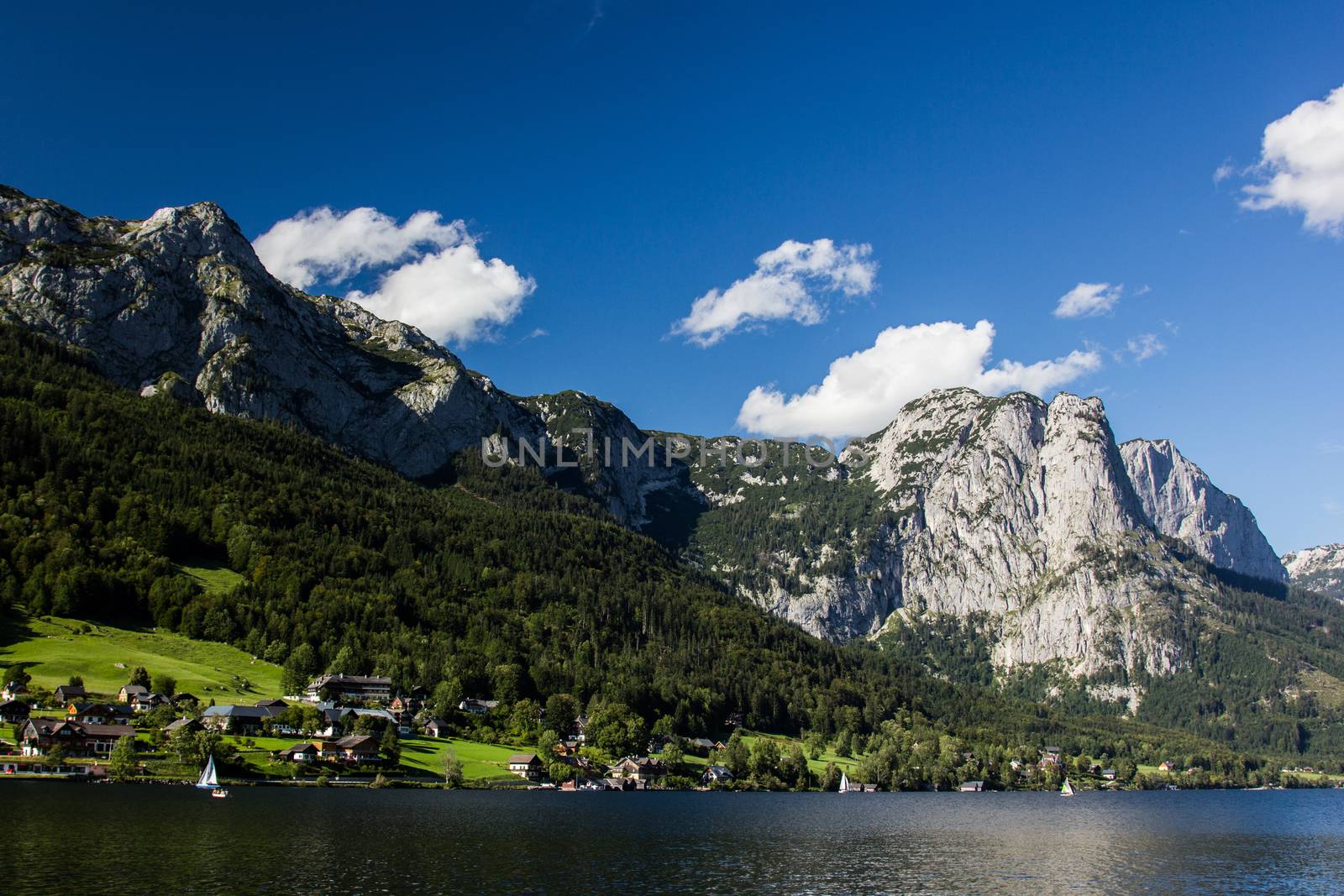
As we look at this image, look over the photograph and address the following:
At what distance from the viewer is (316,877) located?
50.9 metres

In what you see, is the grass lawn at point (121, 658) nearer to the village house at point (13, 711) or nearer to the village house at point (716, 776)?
the village house at point (13, 711)

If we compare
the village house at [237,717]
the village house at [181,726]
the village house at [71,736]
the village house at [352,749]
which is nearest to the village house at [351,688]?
the village house at [237,717]

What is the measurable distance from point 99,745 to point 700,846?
75375 mm

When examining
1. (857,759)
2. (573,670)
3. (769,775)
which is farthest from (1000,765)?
(573,670)

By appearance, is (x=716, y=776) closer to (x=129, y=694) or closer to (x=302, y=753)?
(x=302, y=753)

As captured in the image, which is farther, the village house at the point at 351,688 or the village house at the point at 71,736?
the village house at the point at 351,688

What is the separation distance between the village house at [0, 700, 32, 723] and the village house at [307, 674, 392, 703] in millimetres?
40002

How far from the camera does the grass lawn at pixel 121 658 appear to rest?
127875 millimetres

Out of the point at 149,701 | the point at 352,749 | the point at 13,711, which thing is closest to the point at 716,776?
the point at 352,749

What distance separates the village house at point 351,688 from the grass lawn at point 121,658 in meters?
6.21

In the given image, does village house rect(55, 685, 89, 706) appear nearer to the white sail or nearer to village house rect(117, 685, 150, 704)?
village house rect(117, 685, 150, 704)

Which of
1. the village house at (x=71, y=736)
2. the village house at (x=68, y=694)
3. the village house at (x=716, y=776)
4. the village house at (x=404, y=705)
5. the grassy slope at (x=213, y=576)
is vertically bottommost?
the village house at (x=716, y=776)

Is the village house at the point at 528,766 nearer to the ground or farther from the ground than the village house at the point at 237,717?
nearer to the ground

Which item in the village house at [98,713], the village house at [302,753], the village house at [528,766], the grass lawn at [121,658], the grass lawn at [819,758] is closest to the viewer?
the village house at [98,713]
